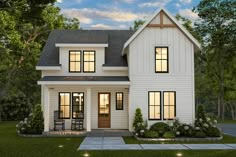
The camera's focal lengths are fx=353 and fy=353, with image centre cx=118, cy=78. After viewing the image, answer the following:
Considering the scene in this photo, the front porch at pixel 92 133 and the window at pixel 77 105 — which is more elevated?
the window at pixel 77 105

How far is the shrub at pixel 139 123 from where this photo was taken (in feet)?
63.6

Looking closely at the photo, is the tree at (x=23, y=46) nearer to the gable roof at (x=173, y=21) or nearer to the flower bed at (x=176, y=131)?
the gable roof at (x=173, y=21)

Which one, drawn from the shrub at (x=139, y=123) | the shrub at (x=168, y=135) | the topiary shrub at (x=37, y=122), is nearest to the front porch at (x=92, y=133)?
the topiary shrub at (x=37, y=122)

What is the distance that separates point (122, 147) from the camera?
51.1 ft

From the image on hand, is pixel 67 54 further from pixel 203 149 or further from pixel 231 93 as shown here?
pixel 231 93

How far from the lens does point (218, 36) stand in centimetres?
3553

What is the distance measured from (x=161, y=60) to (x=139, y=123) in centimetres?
404

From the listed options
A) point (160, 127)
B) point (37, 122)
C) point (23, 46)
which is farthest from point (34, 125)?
point (23, 46)

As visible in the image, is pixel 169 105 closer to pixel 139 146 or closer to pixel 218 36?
pixel 139 146

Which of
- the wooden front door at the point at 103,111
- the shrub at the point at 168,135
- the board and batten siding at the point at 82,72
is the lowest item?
the shrub at the point at 168,135

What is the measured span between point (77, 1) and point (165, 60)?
8.71 m

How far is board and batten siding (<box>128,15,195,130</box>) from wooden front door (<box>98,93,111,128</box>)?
6.81 ft

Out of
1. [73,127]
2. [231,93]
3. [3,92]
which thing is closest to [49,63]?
[73,127]

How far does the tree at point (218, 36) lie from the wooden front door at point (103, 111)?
59.2ft
